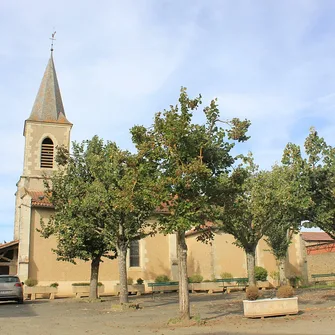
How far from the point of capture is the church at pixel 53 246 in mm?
26375

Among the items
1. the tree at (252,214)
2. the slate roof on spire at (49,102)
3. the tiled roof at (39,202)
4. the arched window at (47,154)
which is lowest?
the tree at (252,214)

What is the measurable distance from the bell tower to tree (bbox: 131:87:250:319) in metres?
18.6

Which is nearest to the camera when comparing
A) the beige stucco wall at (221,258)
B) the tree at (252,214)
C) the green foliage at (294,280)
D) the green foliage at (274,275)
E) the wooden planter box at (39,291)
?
the tree at (252,214)

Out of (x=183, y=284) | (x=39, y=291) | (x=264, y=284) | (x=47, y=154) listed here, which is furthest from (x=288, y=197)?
(x=47, y=154)

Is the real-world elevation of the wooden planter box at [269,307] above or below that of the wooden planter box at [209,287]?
above

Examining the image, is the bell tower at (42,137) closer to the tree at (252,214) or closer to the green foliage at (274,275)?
the tree at (252,214)

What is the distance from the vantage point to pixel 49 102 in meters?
34.0

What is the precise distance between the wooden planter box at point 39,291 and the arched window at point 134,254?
619cm

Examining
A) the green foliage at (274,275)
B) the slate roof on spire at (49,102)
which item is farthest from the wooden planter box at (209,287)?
the slate roof on spire at (49,102)

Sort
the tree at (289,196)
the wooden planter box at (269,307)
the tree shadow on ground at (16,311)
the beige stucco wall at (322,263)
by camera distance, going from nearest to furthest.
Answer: the wooden planter box at (269,307), the tree shadow on ground at (16,311), the tree at (289,196), the beige stucco wall at (322,263)

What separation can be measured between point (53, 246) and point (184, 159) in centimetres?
1769

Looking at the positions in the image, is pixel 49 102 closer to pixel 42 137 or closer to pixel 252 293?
pixel 42 137

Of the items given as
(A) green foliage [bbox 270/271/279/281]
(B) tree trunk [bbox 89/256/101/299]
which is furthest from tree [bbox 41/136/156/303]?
(A) green foliage [bbox 270/271/279/281]

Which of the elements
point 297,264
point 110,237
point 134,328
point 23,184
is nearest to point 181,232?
point 134,328
